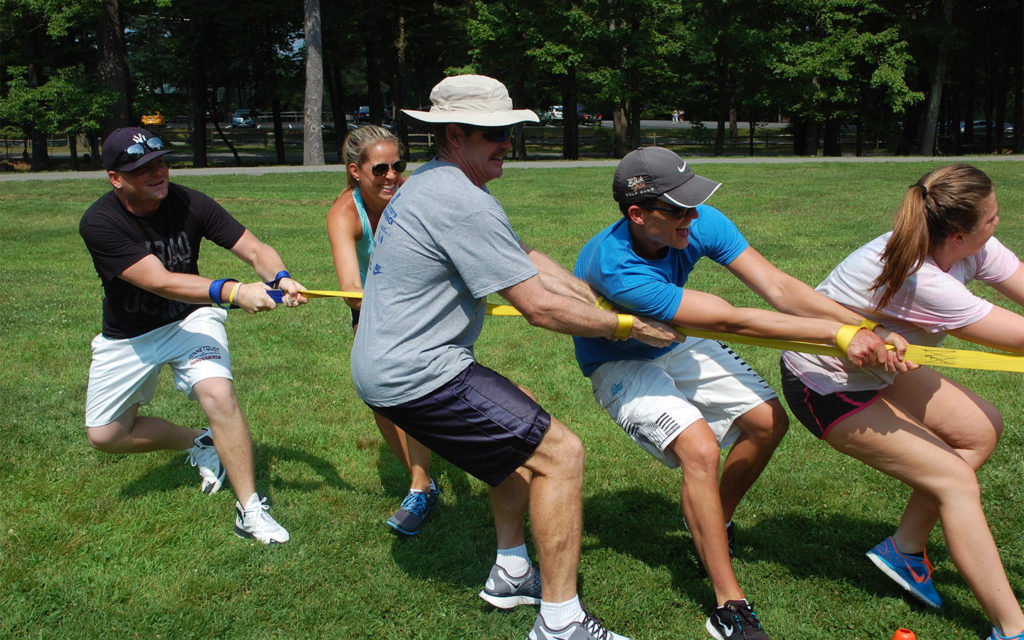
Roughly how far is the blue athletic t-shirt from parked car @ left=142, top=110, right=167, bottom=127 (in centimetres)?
3399

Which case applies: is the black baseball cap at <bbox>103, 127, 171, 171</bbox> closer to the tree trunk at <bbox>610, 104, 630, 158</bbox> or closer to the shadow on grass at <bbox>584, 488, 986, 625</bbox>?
the shadow on grass at <bbox>584, 488, 986, 625</bbox>

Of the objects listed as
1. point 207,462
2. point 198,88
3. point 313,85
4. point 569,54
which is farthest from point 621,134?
point 207,462

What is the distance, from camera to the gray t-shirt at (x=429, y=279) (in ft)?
10.8

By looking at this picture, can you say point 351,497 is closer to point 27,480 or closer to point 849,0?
point 27,480

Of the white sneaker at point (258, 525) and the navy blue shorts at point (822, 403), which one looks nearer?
the navy blue shorts at point (822, 403)

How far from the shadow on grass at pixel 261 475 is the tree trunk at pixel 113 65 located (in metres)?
29.0

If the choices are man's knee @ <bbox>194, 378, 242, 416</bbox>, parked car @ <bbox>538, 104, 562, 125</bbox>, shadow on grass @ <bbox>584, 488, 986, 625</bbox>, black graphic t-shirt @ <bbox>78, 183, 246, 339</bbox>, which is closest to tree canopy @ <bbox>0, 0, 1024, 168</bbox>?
parked car @ <bbox>538, 104, 562, 125</bbox>

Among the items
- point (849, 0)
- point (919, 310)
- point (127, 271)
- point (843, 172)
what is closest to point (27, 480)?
point (127, 271)

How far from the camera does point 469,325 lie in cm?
361

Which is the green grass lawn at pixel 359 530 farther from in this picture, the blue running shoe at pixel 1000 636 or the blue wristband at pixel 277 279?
the blue wristband at pixel 277 279

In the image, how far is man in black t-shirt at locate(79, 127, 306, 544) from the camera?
4.59 metres

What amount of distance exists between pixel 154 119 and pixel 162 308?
41861 millimetres

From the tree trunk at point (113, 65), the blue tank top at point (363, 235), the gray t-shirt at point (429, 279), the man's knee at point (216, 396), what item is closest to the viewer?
the gray t-shirt at point (429, 279)

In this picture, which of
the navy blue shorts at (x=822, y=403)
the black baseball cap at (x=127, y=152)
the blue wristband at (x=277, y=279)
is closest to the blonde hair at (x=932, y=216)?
the navy blue shorts at (x=822, y=403)
